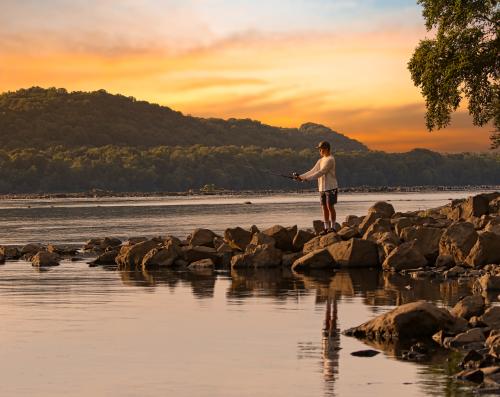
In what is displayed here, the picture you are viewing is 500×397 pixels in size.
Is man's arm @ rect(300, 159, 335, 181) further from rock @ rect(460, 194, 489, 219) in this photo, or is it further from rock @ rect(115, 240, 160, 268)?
rock @ rect(460, 194, 489, 219)

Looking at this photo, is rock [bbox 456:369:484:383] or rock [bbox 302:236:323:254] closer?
rock [bbox 456:369:484:383]

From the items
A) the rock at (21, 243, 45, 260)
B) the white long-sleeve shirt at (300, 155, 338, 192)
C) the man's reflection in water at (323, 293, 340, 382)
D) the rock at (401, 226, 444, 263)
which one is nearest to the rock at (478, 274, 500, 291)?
the man's reflection in water at (323, 293, 340, 382)

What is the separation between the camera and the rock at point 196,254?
28656 millimetres

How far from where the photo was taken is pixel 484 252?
2422 cm

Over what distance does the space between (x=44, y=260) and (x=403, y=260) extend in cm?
1031

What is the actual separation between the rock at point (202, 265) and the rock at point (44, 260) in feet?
14.5

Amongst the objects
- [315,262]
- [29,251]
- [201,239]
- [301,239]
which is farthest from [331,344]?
[29,251]

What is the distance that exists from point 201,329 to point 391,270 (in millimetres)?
10480

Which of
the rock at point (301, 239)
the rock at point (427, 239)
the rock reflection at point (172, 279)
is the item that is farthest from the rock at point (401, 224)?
the rock reflection at point (172, 279)

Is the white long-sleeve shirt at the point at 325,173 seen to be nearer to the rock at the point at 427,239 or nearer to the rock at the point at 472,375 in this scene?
the rock at the point at 427,239

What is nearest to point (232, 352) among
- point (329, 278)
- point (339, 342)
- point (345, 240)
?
point (339, 342)

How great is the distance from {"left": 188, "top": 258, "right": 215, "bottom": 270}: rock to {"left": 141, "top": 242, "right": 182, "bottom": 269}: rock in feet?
2.18

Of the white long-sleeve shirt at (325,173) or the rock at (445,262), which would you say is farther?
the white long-sleeve shirt at (325,173)

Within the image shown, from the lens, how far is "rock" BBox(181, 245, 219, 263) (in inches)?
1128
